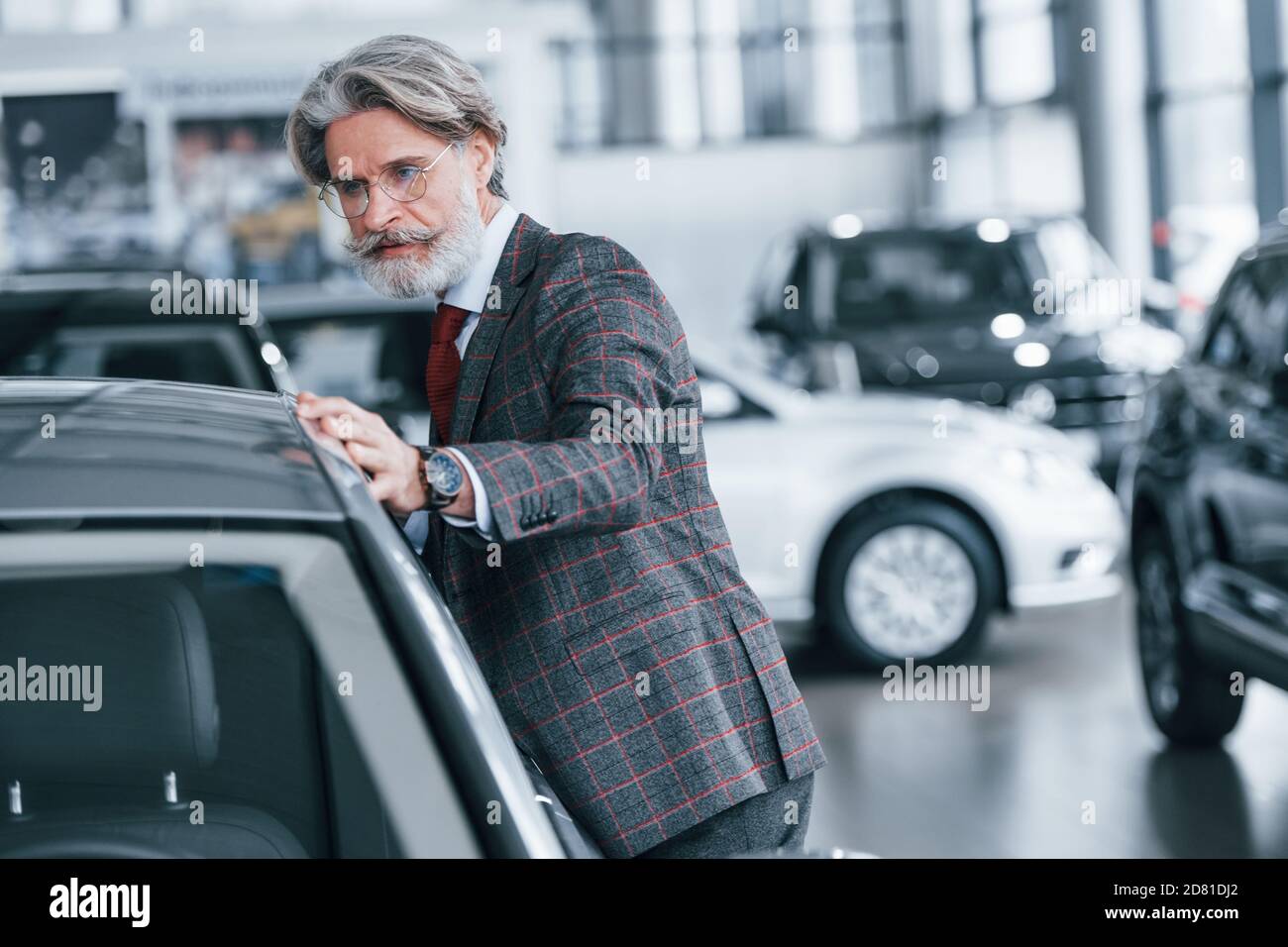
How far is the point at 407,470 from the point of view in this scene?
1.71 metres

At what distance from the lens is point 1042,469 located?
22.9ft

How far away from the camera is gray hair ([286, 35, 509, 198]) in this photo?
1.85 metres

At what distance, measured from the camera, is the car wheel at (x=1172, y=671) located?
18.2 ft

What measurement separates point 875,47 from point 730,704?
2202 centimetres

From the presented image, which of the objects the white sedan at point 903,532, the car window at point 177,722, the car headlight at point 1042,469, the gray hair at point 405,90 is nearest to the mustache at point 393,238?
the gray hair at point 405,90

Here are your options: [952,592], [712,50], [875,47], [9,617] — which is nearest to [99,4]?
[712,50]

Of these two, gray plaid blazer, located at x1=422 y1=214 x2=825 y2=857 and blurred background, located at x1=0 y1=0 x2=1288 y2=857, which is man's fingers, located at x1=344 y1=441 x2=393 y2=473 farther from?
blurred background, located at x1=0 y1=0 x2=1288 y2=857

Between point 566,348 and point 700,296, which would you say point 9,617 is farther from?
point 700,296

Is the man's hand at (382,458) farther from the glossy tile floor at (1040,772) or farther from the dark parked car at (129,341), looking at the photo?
the dark parked car at (129,341)

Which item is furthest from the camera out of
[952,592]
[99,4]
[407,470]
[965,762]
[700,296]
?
[700,296]

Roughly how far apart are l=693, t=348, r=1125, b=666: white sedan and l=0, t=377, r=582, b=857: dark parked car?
492cm

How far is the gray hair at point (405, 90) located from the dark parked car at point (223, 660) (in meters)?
0.35

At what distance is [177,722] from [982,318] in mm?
8567

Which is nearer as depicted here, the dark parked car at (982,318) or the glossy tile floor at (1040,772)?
the glossy tile floor at (1040,772)
